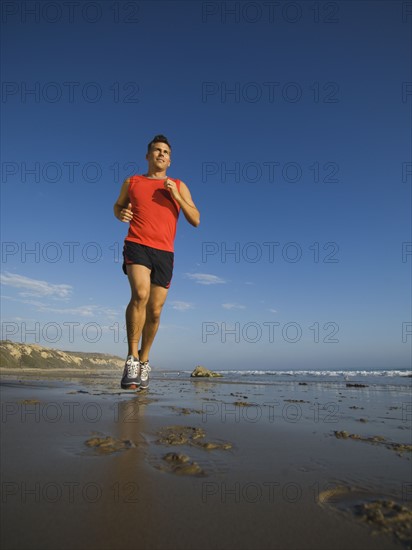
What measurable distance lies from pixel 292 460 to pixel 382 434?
60.8 inches

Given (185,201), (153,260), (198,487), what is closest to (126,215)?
(153,260)

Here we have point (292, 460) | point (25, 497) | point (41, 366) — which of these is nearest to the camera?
point (25, 497)

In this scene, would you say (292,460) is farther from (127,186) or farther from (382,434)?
(127,186)

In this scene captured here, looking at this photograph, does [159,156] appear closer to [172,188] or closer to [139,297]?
[172,188]

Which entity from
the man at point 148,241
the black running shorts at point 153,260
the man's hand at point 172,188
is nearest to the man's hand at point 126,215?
the man at point 148,241

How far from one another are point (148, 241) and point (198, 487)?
3.02 metres

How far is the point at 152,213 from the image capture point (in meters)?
4.22

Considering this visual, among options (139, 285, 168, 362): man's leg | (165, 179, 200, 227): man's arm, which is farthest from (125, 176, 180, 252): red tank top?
(139, 285, 168, 362): man's leg

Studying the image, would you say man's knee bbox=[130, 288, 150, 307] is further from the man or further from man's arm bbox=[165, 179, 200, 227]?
man's arm bbox=[165, 179, 200, 227]

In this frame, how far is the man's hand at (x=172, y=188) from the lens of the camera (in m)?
4.08

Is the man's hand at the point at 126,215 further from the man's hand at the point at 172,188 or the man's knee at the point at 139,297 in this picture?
the man's knee at the point at 139,297

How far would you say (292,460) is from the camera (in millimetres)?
2037

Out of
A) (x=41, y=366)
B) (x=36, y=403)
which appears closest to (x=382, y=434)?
(x=36, y=403)

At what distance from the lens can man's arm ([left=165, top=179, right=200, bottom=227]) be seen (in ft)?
13.5
